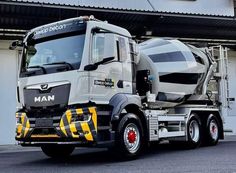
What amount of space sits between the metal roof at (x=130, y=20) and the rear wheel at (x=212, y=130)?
4.85 m

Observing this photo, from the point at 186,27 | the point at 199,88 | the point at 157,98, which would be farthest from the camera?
the point at 186,27

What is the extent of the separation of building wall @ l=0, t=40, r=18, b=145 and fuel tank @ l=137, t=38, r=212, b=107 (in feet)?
23.0

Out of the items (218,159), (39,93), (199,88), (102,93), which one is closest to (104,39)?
(102,93)

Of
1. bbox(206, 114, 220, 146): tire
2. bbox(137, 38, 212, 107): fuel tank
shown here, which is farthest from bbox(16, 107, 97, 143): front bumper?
bbox(206, 114, 220, 146): tire

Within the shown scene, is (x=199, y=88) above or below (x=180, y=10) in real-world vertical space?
below

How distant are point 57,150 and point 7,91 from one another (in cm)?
719

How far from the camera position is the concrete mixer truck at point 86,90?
963cm

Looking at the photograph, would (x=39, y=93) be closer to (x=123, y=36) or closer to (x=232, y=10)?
(x=123, y=36)

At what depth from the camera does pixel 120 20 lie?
17.5 m

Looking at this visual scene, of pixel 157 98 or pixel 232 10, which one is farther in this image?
pixel 232 10

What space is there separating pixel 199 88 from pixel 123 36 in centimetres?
420

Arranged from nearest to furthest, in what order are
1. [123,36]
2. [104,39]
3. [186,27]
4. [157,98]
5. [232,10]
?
[104,39], [123,36], [157,98], [186,27], [232,10]

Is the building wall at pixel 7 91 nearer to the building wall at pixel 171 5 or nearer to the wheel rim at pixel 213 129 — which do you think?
the building wall at pixel 171 5

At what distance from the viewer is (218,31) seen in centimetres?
2008
